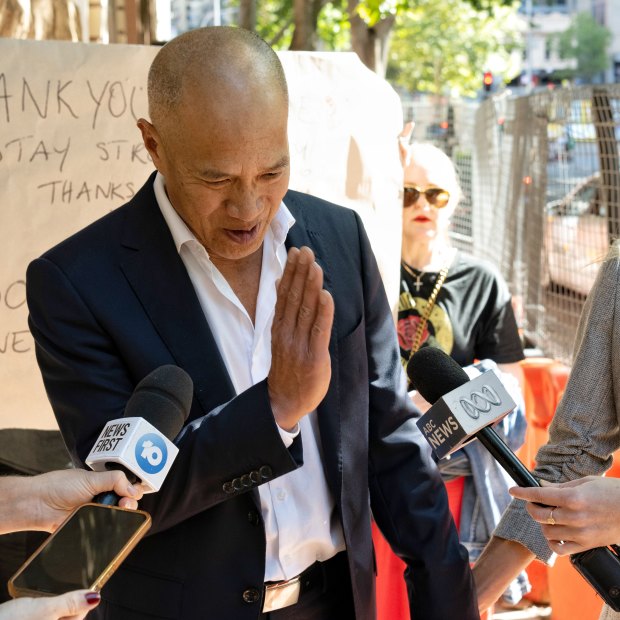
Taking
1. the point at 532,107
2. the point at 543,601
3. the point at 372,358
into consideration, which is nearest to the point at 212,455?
the point at 372,358

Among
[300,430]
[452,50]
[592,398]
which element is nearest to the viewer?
[592,398]

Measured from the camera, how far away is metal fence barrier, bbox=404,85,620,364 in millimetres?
6258

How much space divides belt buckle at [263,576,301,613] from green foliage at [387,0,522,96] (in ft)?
108

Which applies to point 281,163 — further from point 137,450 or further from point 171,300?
point 137,450

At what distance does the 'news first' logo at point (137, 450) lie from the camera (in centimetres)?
187

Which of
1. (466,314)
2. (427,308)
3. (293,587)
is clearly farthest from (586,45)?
(293,587)

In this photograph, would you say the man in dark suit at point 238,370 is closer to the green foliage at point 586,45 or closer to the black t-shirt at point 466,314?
the black t-shirt at point 466,314

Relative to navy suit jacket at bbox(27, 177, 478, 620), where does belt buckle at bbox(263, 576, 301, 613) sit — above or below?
below

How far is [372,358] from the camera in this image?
2.83 meters

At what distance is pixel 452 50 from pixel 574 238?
3099 centimetres

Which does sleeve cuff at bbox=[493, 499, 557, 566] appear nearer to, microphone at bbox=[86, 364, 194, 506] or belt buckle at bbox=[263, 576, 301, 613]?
belt buckle at bbox=[263, 576, 301, 613]

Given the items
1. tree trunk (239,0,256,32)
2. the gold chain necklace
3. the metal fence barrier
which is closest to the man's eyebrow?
the gold chain necklace

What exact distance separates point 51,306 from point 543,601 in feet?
13.9

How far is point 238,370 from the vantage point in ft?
8.64
